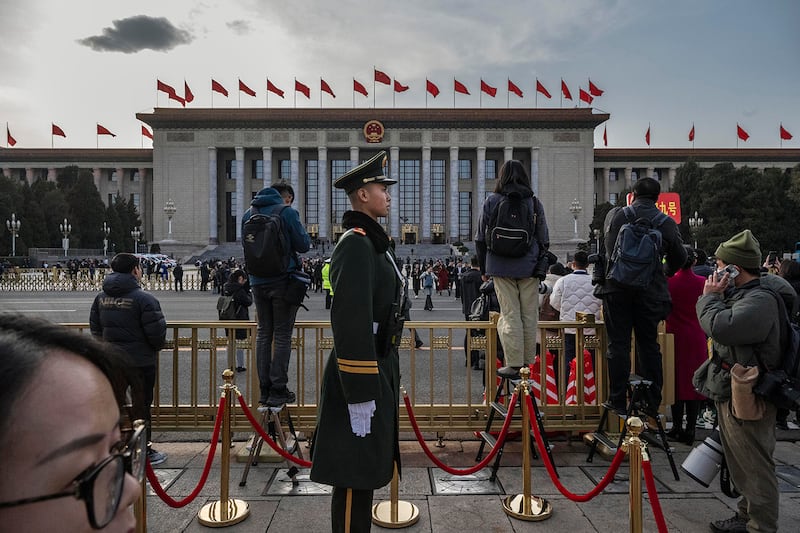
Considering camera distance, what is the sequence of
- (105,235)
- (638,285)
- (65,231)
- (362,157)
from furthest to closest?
(362,157)
(105,235)
(65,231)
(638,285)

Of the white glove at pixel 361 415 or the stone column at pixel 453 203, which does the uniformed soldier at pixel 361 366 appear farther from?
the stone column at pixel 453 203

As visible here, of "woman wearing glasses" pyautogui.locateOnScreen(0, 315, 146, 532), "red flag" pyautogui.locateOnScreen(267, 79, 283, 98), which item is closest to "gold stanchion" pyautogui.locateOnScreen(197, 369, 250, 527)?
"woman wearing glasses" pyautogui.locateOnScreen(0, 315, 146, 532)

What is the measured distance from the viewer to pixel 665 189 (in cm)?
6462

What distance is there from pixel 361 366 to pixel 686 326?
462 centimetres

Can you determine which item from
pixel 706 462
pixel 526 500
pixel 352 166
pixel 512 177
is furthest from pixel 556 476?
pixel 352 166

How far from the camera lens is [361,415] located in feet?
8.39

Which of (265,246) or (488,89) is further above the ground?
(488,89)

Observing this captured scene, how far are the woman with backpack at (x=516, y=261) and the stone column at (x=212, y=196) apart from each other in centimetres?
5575

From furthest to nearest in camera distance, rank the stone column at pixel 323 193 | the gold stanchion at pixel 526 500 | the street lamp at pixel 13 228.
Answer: the stone column at pixel 323 193
the street lamp at pixel 13 228
the gold stanchion at pixel 526 500

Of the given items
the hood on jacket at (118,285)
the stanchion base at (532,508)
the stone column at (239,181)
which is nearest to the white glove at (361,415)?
the stanchion base at (532,508)

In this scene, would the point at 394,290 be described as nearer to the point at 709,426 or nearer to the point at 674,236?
the point at 674,236

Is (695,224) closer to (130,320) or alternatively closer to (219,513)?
(130,320)

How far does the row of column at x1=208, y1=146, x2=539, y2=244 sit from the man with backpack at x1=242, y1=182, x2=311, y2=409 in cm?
5137

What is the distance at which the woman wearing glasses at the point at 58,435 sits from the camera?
0.81 metres
